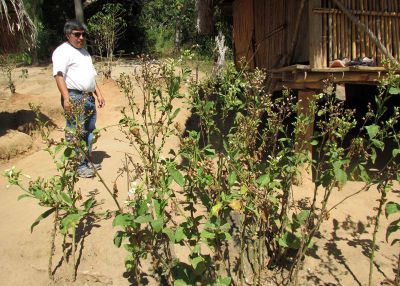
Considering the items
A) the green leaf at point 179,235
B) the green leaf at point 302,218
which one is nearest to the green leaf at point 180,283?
the green leaf at point 179,235

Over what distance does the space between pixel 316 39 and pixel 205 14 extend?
4864mm

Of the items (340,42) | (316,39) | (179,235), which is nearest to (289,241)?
(179,235)

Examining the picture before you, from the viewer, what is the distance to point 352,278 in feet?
10.5

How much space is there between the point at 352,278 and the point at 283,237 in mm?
704

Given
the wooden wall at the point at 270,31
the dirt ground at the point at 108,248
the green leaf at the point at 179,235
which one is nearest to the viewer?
the green leaf at the point at 179,235

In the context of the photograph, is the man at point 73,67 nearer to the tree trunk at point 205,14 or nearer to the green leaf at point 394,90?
the green leaf at point 394,90

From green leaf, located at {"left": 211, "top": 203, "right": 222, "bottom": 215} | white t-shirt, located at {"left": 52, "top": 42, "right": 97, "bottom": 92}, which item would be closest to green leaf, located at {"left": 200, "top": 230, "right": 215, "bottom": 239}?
green leaf, located at {"left": 211, "top": 203, "right": 222, "bottom": 215}

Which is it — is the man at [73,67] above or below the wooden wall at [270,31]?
below

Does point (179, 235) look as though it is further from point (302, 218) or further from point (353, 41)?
point (353, 41)

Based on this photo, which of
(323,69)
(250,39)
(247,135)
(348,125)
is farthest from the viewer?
(250,39)

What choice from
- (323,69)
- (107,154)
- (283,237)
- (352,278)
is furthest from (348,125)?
(107,154)

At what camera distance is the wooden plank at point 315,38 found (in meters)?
4.44

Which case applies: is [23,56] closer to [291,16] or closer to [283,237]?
[291,16]

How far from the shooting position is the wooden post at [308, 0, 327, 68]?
14.6ft
